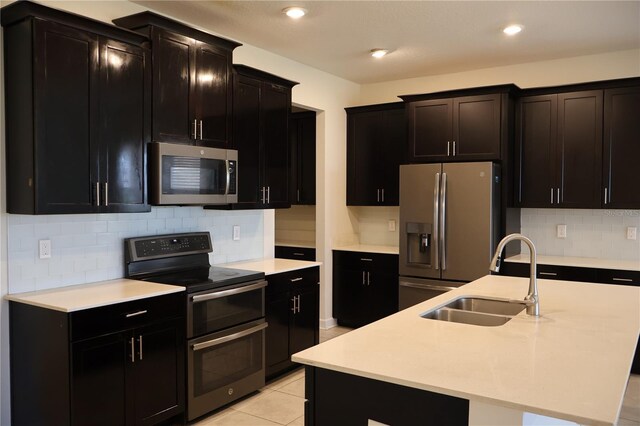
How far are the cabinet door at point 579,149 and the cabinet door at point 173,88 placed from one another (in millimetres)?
A: 3243

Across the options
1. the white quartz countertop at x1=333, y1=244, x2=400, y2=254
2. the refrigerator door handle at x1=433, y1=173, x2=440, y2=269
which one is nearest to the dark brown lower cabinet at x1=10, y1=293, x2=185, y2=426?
the refrigerator door handle at x1=433, y1=173, x2=440, y2=269

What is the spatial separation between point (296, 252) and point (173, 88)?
2.92m

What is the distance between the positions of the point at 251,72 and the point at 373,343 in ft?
8.71

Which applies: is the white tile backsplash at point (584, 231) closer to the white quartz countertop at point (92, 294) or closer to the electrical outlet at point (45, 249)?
the white quartz countertop at point (92, 294)

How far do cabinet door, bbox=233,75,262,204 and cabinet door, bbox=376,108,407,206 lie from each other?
74.7 inches

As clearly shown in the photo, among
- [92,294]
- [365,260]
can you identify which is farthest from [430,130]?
[92,294]

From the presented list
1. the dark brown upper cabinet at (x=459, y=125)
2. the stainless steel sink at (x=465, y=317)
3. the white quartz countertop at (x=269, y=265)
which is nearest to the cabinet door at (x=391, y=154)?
the dark brown upper cabinet at (x=459, y=125)

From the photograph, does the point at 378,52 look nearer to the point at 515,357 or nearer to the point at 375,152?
the point at 375,152

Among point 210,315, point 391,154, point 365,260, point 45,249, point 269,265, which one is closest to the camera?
point 45,249

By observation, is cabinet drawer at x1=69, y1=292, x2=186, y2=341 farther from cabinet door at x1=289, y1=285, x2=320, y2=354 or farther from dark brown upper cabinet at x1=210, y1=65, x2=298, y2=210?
cabinet door at x1=289, y1=285, x2=320, y2=354

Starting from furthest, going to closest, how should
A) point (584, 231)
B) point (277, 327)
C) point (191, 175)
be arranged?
point (584, 231), point (277, 327), point (191, 175)

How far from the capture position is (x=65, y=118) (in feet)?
9.01

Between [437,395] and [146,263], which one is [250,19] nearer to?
[146,263]

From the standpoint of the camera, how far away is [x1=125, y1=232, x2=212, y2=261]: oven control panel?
335cm
